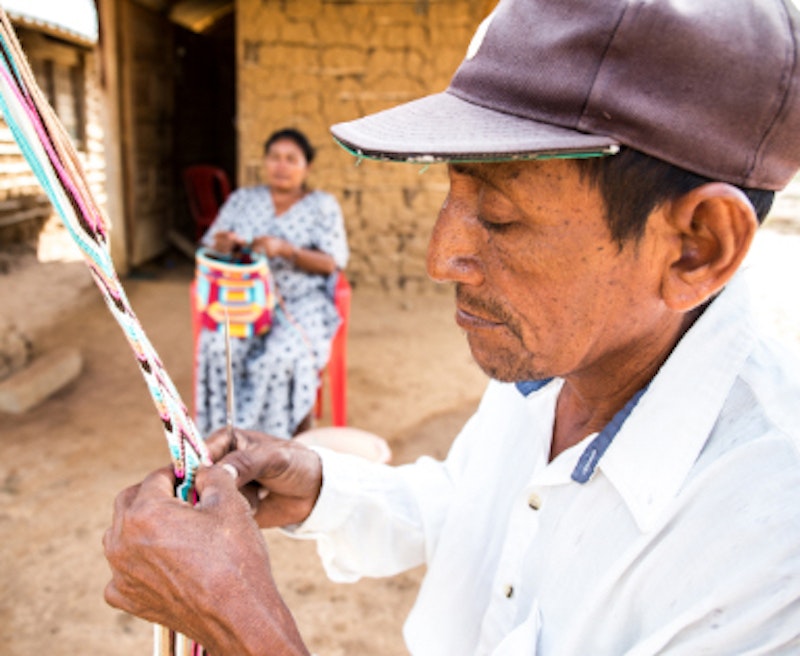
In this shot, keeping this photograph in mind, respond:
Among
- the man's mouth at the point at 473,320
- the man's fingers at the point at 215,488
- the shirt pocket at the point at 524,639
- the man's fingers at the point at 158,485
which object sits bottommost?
the shirt pocket at the point at 524,639

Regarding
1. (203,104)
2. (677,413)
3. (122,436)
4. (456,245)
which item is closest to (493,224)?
(456,245)

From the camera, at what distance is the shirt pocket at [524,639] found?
3.11 ft

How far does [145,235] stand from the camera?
742 centimetres

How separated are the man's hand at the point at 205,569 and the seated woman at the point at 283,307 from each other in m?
2.71

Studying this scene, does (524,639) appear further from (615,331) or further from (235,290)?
(235,290)

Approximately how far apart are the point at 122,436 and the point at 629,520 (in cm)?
341

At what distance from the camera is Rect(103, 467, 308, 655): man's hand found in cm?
81

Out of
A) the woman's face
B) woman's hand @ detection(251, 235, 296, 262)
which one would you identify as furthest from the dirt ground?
the woman's face

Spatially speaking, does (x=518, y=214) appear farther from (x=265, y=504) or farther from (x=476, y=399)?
(x=476, y=399)

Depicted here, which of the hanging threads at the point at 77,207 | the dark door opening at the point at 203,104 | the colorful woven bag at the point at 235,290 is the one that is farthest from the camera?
the dark door opening at the point at 203,104

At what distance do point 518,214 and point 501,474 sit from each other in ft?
1.87

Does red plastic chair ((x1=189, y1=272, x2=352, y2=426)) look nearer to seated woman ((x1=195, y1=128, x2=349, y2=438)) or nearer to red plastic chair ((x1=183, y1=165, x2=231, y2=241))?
seated woman ((x1=195, y1=128, x2=349, y2=438))

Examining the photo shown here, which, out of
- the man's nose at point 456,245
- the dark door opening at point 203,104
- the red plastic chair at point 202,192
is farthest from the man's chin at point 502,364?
the dark door opening at point 203,104

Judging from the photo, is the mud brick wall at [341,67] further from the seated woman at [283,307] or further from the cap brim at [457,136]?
the cap brim at [457,136]
